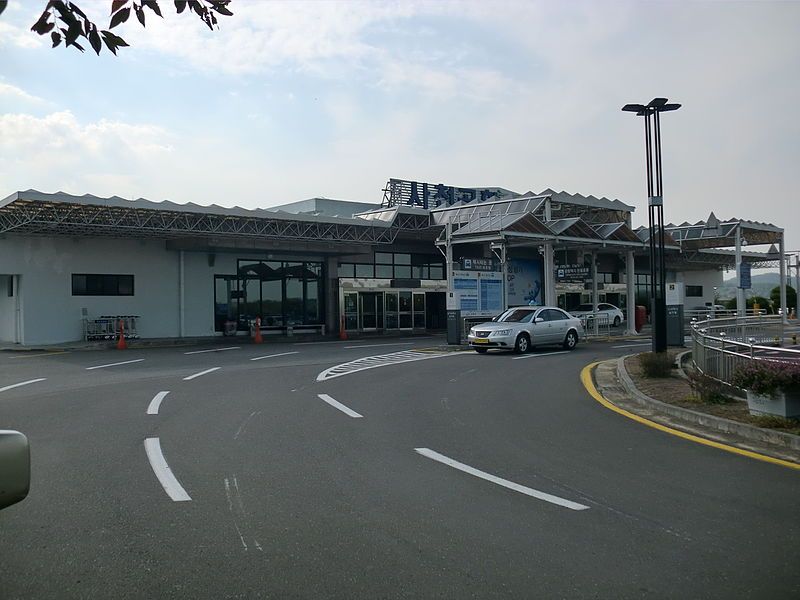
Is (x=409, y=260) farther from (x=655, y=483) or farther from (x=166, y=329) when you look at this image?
(x=655, y=483)

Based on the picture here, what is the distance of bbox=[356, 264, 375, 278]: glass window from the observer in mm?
39219

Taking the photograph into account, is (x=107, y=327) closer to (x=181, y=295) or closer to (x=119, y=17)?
(x=181, y=295)

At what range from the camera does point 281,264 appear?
3644 cm

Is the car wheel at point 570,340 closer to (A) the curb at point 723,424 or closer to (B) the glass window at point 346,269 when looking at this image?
(A) the curb at point 723,424

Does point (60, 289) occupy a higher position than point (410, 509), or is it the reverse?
point (60, 289)

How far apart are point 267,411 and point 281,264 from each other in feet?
81.9

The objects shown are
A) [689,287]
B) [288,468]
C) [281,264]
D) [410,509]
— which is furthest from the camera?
[689,287]

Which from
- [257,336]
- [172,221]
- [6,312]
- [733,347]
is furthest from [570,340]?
[6,312]

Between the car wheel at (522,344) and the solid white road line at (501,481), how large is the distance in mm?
15547

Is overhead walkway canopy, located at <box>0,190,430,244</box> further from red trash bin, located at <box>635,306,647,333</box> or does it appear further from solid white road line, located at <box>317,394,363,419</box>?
solid white road line, located at <box>317,394,363,419</box>

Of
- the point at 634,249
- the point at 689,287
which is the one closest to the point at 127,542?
the point at 634,249

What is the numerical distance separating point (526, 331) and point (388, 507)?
1848 centimetres

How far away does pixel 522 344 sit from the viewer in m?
24.2

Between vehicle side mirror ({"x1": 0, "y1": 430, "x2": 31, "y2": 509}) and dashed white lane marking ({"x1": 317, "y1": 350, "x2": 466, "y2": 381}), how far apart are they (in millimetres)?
13701
